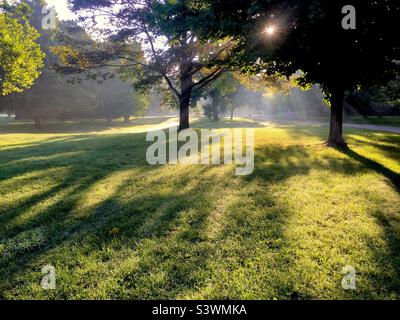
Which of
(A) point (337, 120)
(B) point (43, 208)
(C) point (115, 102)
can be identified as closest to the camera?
(B) point (43, 208)

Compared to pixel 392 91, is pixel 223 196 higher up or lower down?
lower down

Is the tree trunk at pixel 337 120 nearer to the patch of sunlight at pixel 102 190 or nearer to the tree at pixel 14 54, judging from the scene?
the patch of sunlight at pixel 102 190

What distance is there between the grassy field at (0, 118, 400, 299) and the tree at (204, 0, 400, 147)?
4793mm

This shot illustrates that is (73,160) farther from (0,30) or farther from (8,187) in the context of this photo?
(0,30)

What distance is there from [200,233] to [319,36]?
8969 mm

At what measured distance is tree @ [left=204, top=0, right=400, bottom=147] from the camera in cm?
840

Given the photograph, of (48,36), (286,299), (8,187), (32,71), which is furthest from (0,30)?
(286,299)

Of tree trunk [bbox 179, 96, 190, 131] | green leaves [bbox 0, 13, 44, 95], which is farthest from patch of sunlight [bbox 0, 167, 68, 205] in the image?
green leaves [bbox 0, 13, 44, 95]

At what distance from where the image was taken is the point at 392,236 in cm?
407

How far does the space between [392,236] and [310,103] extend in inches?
2229

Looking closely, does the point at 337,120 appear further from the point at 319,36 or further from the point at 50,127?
the point at 50,127

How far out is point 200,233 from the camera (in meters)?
4.27

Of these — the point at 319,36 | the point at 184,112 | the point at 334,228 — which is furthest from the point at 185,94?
the point at 334,228

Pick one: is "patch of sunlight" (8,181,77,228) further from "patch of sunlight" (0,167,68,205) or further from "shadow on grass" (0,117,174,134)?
"shadow on grass" (0,117,174,134)
